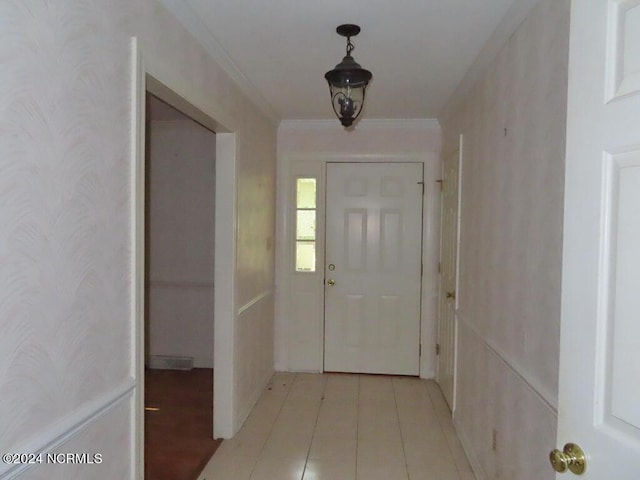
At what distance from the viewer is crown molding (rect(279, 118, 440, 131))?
13.6 ft

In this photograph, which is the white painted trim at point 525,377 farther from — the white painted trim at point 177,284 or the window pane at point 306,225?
Result: the white painted trim at point 177,284

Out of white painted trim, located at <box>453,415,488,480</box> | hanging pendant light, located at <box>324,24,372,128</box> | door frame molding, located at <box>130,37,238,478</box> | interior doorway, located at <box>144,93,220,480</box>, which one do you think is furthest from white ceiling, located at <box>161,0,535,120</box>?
white painted trim, located at <box>453,415,488,480</box>

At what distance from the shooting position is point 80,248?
54.9 inches

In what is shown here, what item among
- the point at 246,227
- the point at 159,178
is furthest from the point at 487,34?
the point at 159,178

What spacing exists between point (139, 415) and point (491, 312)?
1694 mm

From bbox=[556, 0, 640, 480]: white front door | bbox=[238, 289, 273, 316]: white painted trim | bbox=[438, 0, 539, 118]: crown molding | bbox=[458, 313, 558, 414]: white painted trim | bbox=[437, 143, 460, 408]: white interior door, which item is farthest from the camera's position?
bbox=[437, 143, 460, 408]: white interior door

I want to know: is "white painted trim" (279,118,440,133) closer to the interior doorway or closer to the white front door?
the interior doorway

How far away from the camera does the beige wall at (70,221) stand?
1.13m

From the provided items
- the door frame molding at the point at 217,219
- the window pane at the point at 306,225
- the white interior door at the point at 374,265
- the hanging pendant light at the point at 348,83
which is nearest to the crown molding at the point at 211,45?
the door frame molding at the point at 217,219

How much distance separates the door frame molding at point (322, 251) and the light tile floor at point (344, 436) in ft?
1.03

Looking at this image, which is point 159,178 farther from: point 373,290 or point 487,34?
point 487,34

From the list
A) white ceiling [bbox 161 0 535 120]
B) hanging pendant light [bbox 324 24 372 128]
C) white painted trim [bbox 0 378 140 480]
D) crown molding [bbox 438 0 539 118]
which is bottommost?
white painted trim [bbox 0 378 140 480]

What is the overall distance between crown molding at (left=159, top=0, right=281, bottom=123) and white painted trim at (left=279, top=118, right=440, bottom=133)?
0.68 metres

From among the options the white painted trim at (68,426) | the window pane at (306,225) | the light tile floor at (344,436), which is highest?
the window pane at (306,225)
